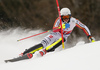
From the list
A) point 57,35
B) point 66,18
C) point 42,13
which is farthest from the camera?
point 42,13

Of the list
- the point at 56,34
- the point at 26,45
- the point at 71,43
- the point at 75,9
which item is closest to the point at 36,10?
the point at 75,9

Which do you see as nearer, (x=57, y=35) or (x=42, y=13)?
(x=57, y=35)

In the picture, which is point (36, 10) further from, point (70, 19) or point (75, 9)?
point (70, 19)

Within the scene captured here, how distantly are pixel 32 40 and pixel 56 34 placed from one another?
3.80m

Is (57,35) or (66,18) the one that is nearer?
(66,18)

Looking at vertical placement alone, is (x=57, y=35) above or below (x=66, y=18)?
below

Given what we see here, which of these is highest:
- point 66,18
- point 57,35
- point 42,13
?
point 66,18

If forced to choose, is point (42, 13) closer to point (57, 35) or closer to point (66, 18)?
point (57, 35)

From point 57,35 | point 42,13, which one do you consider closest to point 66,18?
point 57,35

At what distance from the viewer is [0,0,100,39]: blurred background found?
985 centimetres

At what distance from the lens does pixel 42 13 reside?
35.2 ft

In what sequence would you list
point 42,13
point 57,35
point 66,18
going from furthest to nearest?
point 42,13 → point 57,35 → point 66,18

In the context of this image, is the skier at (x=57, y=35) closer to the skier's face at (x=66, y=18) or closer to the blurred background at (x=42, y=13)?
the skier's face at (x=66, y=18)

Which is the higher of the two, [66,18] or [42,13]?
[66,18]
